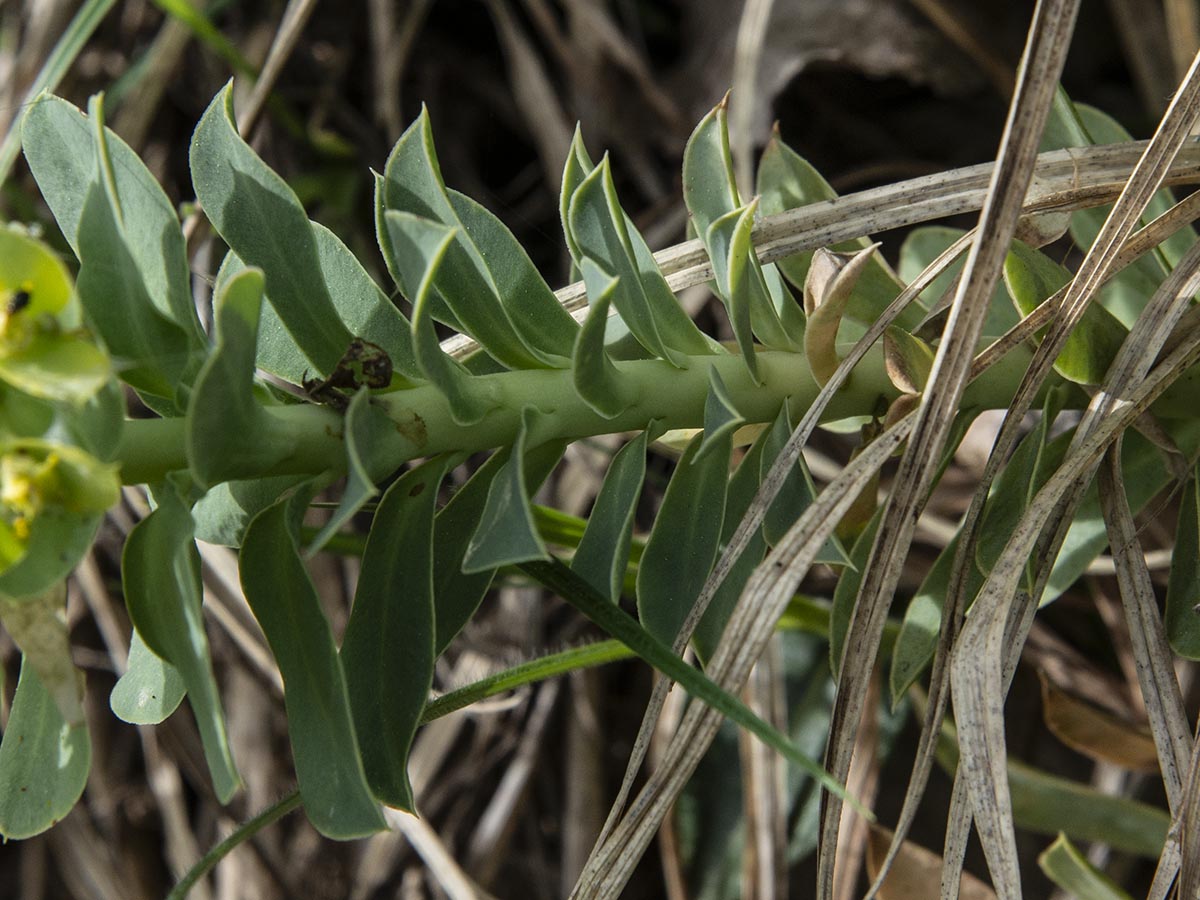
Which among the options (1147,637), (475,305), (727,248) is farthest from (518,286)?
(1147,637)

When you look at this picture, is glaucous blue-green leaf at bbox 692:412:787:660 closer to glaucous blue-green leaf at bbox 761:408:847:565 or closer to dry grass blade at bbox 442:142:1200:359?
glaucous blue-green leaf at bbox 761:408:847:565

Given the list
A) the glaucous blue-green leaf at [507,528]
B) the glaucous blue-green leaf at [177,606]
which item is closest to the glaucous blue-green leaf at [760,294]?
the glaucous blue-green leaf at [507,528]

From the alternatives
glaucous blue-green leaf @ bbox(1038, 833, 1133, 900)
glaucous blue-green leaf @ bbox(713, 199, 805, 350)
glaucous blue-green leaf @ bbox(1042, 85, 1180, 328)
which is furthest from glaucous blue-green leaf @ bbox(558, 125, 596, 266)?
glaucous blue-green leaf @ bbox(1038, 833, 1133, 900)

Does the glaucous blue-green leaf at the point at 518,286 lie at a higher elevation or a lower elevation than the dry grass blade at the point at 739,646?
higher

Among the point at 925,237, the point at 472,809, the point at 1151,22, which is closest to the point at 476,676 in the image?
the point at 472,809

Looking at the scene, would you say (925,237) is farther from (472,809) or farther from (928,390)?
(472,809)

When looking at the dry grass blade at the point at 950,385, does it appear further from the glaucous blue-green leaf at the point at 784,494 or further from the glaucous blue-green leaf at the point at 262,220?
the glaucous blue-green leaf at the point at 262,220
